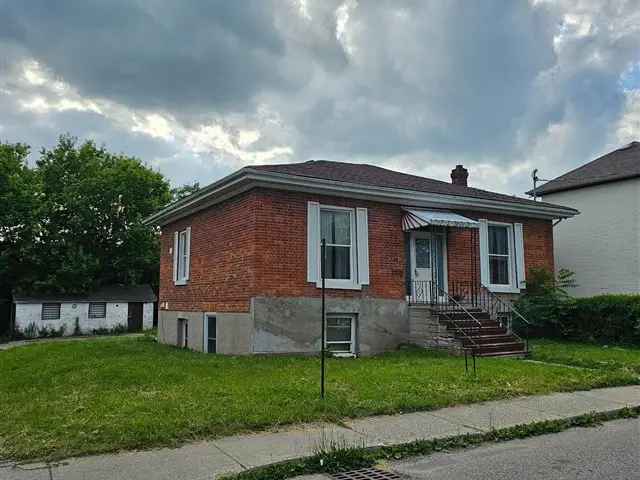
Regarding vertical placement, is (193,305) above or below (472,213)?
below

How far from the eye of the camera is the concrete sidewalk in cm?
485

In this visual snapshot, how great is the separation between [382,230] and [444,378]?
5.36m

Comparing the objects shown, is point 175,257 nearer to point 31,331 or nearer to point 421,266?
point 421,266

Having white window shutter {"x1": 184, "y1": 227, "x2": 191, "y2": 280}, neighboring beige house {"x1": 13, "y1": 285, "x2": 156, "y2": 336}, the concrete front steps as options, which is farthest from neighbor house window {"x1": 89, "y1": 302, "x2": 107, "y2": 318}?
the concrete front steps

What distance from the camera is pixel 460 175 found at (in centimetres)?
2022

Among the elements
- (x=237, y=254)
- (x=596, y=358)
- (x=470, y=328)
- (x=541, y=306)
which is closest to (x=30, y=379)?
(x=237, y=254)

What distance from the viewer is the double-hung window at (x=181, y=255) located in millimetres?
16172

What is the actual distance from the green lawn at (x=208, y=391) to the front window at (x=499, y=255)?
4633 mm

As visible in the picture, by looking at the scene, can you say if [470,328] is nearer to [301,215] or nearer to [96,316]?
[301,215]

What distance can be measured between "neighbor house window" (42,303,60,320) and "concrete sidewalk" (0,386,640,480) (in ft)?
105

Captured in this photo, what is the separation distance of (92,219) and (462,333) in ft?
104

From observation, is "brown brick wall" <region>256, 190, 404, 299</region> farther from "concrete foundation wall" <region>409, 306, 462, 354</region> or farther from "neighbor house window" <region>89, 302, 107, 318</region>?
"neighbor house window" <region>89, 302, 107, 318</region>

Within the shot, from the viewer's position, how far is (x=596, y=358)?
11.7 meters

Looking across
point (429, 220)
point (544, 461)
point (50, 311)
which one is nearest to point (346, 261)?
point (429, 220)
